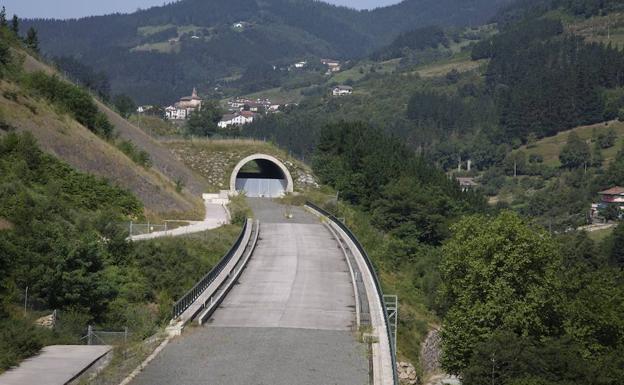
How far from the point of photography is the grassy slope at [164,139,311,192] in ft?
216

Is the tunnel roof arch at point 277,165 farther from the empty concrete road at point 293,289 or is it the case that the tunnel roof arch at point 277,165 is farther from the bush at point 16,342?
the bush at point 16,342

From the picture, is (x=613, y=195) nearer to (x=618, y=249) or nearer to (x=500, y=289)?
(x=618, y=249)

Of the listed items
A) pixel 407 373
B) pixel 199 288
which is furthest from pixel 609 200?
pixel 199 288

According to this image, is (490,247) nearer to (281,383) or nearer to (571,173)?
(281,383)

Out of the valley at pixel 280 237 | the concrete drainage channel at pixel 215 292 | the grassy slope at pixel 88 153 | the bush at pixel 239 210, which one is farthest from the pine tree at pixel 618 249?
the concrete drainage channel at pixel 215 292

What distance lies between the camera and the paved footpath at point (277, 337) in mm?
20281

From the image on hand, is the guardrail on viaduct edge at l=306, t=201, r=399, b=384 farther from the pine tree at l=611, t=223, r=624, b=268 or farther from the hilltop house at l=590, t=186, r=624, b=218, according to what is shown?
the hilltop house at l=590, t=186, r=624, b=218

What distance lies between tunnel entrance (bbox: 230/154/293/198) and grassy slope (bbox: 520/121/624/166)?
59.4m

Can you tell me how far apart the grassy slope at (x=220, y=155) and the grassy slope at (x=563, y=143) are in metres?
62.8

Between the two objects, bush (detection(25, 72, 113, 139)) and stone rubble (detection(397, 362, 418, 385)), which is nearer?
stone rubble (detection(397, 362, 418, 385))

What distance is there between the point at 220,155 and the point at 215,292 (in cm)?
3986

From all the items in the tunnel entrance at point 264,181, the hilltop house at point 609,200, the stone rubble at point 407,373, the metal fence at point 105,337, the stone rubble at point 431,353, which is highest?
the tunnel entrance at point 264,181

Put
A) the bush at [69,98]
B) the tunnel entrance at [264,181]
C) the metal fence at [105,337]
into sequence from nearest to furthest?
the metal fence at [105,337] → the bush at [69,98] → the tunnel entrance at [264,181]

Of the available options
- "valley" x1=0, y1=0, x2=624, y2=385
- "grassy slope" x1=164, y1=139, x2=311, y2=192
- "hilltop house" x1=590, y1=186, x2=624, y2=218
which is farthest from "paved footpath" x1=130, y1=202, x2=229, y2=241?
"hilltop house" x1=590, y1=186, x2=624, y2=218
